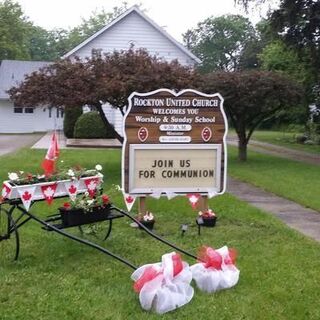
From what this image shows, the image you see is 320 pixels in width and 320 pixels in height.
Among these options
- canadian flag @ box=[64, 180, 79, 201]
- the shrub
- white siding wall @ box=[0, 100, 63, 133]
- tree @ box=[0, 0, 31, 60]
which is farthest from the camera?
tree @ box=[0, 0, 31, 60]

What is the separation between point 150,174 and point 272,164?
10.1 meters

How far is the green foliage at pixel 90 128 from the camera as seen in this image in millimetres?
25062

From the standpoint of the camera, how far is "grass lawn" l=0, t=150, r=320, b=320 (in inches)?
172

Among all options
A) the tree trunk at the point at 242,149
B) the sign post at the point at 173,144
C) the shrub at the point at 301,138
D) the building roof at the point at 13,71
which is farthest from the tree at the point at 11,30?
the sign post at the point at 173,144

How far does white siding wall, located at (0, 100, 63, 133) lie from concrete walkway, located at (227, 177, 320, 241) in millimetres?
27500

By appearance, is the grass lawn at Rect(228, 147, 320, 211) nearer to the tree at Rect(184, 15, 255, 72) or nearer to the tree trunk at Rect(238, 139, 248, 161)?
the tree trunk at Rect(238, 139, 248, 161)

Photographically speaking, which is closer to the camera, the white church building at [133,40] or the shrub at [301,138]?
the white church building at [133,40]

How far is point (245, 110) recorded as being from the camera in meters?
16.1

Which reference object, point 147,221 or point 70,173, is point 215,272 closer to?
point 70,173

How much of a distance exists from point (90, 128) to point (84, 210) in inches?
769

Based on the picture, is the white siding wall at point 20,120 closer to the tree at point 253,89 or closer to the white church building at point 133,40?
the white church building at point 133,40

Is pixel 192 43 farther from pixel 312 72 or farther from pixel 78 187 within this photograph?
pixel 78 187

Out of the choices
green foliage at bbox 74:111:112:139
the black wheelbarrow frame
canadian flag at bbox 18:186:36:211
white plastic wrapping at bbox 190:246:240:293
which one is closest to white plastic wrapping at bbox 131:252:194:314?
white plastic wrapping at bbox 190:246:240:293

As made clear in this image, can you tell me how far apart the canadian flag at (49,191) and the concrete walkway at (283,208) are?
128 inches
